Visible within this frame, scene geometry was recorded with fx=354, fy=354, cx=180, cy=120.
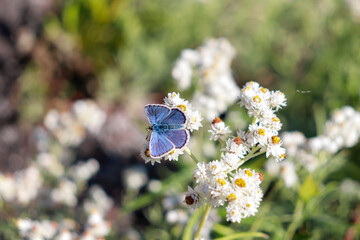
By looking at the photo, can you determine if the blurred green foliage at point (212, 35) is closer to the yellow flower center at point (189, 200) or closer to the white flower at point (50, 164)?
the white flower at point (50, 164)

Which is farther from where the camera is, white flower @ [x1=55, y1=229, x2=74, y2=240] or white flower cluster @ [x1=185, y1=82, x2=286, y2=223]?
white flower @ [x1=55, y1=229, x2=74, y2=240]

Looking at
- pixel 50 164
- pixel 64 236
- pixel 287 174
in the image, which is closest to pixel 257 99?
pixel 287 174

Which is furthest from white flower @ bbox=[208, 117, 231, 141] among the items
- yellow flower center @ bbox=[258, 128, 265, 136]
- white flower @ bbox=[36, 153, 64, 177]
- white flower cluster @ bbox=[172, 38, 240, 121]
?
white flower @ bbox=[36, 153, 64, 177]

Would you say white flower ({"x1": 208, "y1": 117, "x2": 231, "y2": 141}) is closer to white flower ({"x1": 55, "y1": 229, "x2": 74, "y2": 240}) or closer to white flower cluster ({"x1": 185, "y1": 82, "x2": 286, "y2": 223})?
white flower cluster ({"x1": 185, "y1": 82, "x2": 286, "y2": 223})

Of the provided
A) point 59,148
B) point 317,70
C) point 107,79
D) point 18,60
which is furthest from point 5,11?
point 317,70

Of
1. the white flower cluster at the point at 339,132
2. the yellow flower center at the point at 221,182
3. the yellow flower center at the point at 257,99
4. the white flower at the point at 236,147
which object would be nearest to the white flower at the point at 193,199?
the yellow flower center at the point at 221,182

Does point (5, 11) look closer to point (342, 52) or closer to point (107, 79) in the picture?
point (107, 79)

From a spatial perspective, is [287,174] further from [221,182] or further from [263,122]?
[221,182]
